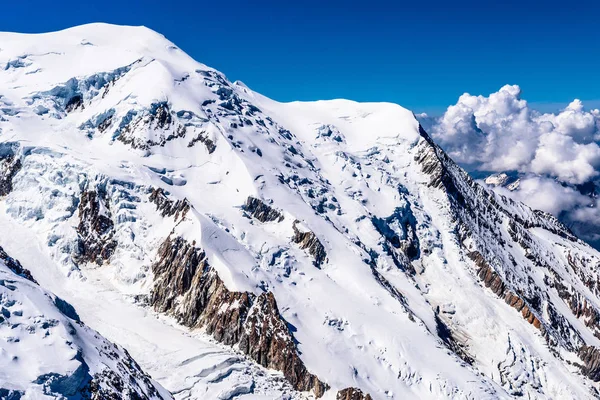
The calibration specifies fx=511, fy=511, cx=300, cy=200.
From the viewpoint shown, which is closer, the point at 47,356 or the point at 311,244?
the point at 47,356

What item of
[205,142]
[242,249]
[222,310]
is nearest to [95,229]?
[242,249]

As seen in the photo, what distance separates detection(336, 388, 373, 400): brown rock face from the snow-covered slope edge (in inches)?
1661

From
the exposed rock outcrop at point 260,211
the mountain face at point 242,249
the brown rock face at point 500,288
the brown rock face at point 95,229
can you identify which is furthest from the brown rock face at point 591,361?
the brown rock face at point 95,229

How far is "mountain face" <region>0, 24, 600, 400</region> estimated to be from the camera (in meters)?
98.6

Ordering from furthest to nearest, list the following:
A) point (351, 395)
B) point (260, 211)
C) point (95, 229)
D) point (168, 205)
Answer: point (260, 211)
point (168, 205)
point (95, 229)
point (351, 395)

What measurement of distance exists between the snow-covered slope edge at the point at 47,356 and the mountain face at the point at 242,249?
726mm

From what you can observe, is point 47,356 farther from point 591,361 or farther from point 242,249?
point 591,361

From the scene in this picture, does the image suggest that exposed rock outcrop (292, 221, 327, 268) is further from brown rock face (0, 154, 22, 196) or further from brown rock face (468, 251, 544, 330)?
brown rock face (0, 154, 22, 196)

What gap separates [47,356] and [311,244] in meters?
84.9

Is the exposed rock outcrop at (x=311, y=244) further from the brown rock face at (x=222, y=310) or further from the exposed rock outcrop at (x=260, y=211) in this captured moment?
the brown rock face at (x=222, y=310)

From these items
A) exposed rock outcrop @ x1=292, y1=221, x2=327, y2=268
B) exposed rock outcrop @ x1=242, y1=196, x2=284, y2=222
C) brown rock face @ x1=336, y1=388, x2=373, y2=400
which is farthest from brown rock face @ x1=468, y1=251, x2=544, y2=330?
brown rock face @ x1=336, y1=388, x2=373, y2=400

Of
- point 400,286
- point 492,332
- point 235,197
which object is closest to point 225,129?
point 235,197

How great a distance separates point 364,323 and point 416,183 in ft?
310

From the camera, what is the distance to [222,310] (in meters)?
100
